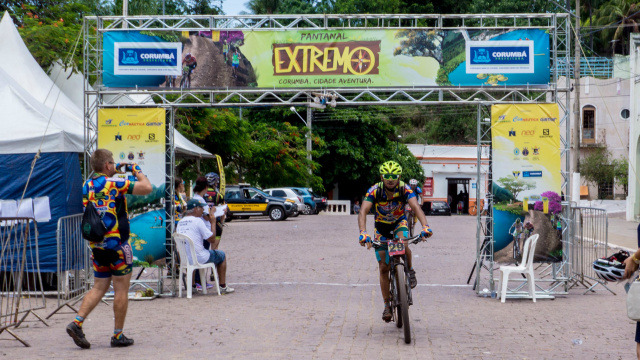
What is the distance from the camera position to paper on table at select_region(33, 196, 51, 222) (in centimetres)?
1181

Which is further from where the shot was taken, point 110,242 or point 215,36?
point 215,36

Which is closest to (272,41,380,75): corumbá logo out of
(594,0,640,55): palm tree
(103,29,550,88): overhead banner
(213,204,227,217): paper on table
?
(103,29,550,88): overhead banner

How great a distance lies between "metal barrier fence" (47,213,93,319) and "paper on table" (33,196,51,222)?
0.64 metres

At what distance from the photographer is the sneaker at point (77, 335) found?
7516 mm

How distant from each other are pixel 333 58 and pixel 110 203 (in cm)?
537

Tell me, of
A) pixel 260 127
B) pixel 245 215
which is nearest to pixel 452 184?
pixel 260 127

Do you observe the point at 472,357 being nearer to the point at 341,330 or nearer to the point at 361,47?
the point at 341,330

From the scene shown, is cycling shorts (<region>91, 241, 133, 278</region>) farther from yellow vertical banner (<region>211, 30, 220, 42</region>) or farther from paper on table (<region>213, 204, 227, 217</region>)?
yellow vertical banner (<region>211, 30, 220, 42</region>)

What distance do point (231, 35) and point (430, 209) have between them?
44.7 m

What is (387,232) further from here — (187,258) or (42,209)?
(42,209)

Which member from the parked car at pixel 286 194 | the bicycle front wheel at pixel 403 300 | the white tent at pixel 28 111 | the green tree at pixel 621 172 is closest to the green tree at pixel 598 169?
the green tree at pixel 621 172

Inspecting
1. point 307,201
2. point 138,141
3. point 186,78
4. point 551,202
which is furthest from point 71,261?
point 307,201

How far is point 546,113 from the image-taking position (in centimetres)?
1164

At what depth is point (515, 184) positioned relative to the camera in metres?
11.7
